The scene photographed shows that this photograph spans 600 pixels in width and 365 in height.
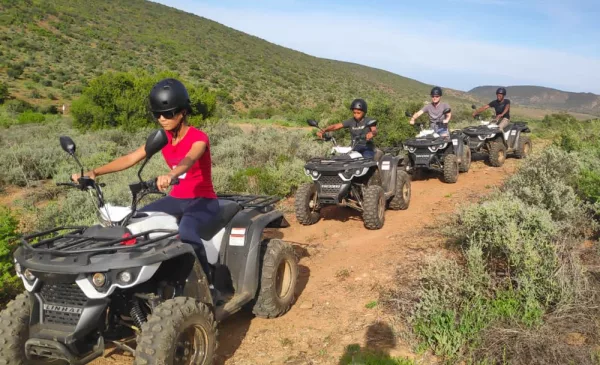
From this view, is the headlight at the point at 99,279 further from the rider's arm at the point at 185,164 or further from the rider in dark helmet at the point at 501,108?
the rider in dark helmet at the point at 501,108

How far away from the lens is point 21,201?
28.3 feet

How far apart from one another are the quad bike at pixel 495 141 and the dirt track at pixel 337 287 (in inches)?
142

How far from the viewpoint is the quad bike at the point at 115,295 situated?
104 inches

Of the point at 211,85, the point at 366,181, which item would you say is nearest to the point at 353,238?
the point at 366,181

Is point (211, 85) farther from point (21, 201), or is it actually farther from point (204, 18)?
point (204, 18)

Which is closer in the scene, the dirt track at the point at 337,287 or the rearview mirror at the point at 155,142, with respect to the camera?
the rearview mirror at the point at 155,142

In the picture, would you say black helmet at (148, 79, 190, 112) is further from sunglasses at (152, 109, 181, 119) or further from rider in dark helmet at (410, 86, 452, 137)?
rider in dark helmet at (410, 86, 452, 137)

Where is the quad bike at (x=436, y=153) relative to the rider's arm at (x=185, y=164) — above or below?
below

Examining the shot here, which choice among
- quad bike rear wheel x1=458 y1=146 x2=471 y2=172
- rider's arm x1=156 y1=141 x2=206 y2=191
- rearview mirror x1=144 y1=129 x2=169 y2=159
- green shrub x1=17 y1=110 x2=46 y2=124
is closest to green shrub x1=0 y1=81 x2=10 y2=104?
green shrub x1=17 y1=110 x2=46 y2=124

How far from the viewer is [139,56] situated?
40.2m

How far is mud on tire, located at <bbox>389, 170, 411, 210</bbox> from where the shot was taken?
25.6 feet

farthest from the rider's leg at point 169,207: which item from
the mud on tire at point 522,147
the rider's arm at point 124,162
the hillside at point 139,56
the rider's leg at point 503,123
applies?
the hillside at point 139,56

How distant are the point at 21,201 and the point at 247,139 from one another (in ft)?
19.8

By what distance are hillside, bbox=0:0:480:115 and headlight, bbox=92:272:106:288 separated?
28.1 meters
